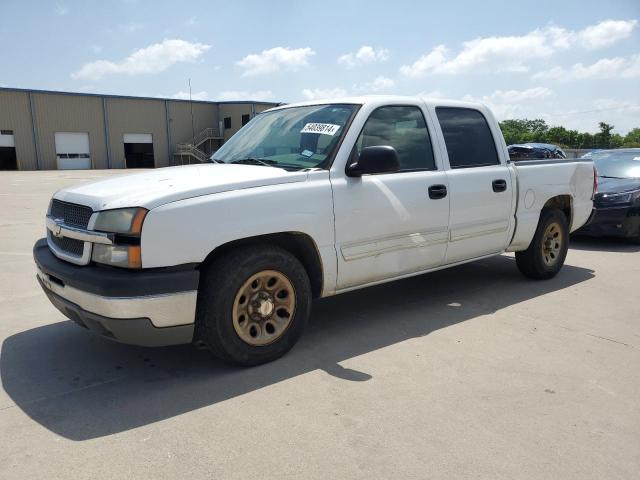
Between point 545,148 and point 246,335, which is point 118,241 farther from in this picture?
point 545,148

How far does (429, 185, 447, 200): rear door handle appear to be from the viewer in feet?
13.9

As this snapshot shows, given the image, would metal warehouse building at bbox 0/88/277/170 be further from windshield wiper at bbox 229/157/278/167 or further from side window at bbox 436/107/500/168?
windshield wiper at bbox 229/157/278/167

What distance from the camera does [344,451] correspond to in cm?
251

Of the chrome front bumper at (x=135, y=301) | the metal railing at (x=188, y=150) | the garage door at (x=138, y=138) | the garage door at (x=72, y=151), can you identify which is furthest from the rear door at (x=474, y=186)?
the garage door at (x=138, y=138)

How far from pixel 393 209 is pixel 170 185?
5.57ft

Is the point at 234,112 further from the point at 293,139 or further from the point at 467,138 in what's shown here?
the point at 293,139

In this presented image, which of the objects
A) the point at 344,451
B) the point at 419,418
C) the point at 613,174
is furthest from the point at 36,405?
the point at 613,174

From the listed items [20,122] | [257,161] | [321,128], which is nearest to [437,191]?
[321,128]

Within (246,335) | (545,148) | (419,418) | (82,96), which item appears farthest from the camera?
(82,96)

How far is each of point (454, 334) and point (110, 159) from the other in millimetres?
47437

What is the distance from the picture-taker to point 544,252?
5730 millimetres

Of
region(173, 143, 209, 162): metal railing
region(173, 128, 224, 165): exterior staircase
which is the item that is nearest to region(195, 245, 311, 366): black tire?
region(173, 143, 209, 162): metal railing

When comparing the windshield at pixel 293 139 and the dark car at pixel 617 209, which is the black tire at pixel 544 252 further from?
the windshield at pixel 293 139

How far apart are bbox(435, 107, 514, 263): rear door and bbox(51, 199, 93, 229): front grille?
9.44ft
